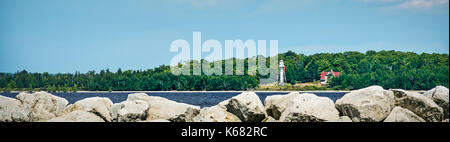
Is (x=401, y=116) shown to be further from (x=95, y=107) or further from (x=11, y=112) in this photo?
(x=11, y=112)

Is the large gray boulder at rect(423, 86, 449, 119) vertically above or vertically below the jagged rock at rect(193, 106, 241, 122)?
above

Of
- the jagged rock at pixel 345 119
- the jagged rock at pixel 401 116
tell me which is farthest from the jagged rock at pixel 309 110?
the jagged rock at pixel 401 116

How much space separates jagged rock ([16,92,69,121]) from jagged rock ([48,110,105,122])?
131 centimetres

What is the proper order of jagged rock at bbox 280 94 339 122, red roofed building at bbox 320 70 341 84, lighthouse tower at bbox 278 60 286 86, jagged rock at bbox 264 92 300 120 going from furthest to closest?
lighthouse tower at bbox 278 60 286 86, red roofed building at bbox 320 70 341 84, jagged rock at bbox 264 92 300 120, jagged rock at bbox 280 94 339 122

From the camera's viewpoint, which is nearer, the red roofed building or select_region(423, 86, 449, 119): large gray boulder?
select_region(423, 86, 449, 119): large gray boulder

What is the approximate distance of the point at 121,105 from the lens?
56.3ft

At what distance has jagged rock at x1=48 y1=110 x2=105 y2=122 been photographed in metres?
15.8

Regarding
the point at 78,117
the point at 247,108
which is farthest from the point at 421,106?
the point at 78,117

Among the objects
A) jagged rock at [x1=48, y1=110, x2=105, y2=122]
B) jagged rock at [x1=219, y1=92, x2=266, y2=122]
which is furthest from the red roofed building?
jagged rock at [x1=48, y1=110, x2=105, y2=122]

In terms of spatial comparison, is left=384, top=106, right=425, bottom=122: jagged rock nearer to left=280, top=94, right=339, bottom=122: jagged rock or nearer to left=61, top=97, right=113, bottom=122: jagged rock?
left=280, top=94, right=339, bottom=122: jagged rock

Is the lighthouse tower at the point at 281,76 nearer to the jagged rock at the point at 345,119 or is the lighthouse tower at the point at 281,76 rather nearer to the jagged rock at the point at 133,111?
the jagged rock at the point at 133,111
